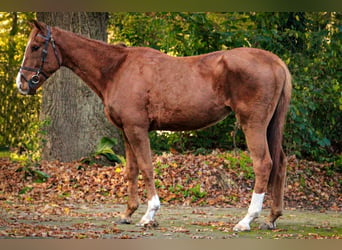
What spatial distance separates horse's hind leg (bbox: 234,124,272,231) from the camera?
627cm

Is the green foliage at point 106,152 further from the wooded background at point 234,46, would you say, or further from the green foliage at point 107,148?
the wooded background at point 234,46

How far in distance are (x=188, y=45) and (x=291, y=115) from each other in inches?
102

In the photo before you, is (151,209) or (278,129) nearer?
(151,209)

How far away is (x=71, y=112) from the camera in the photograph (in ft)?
37.2

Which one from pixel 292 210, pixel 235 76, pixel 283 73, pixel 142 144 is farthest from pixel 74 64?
pixel 292 210

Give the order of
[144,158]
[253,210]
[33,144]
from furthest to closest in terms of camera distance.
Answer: [33,144], [144,158], [253,210]

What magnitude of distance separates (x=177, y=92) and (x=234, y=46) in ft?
16.4

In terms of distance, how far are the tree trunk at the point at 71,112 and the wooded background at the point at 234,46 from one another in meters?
0.03

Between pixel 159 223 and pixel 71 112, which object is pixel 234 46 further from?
pixel 159 223

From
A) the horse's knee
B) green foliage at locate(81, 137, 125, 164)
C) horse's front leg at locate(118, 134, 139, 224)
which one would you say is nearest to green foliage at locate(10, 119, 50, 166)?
green foliage at locate(81, 137, 125, 164)

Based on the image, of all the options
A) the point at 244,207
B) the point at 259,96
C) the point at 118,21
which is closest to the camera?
the point at 259,96

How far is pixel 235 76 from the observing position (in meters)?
6.42

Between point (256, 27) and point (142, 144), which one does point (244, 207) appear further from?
point (256, 27)

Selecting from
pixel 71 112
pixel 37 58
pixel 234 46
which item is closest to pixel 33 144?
pixel 71 112
